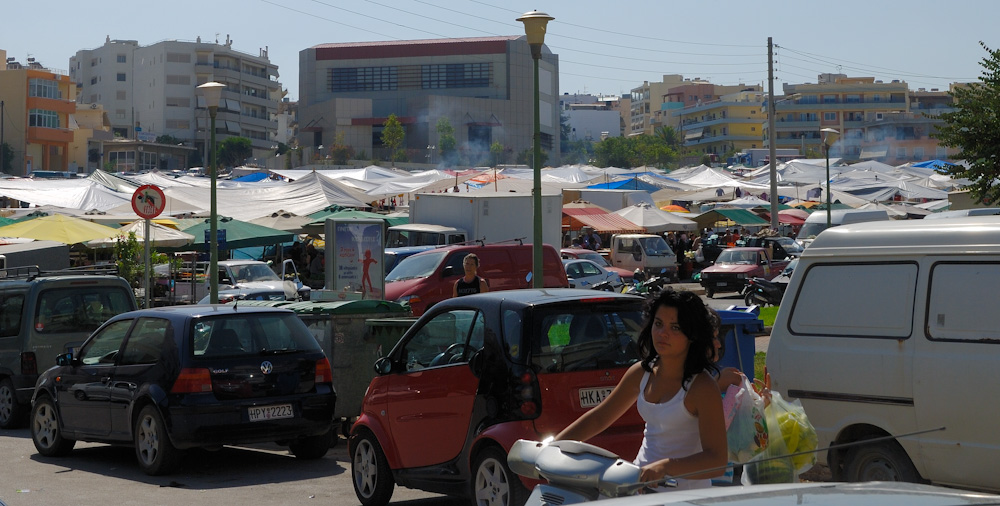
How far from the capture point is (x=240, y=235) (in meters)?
26.8

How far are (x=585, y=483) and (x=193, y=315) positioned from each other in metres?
7.21

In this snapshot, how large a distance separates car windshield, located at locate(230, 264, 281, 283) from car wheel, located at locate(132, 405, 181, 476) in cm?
1523

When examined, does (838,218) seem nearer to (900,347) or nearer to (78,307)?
(78,307)

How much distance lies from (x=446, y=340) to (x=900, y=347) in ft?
9.58

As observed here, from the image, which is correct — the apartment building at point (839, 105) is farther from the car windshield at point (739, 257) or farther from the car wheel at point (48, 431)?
the car wheel at point (48, 431)

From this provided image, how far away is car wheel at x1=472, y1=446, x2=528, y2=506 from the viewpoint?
6832mm

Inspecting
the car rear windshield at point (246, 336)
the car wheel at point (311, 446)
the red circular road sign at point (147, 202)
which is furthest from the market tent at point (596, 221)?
the car rear windshield at point (246, 336)

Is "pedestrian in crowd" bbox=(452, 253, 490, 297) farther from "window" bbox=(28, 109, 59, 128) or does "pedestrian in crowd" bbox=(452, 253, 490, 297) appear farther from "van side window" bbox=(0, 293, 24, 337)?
"window" bbox=(28, 109, 59, 128)

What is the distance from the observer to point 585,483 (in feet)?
11.9

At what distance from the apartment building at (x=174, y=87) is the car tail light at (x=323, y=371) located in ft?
439

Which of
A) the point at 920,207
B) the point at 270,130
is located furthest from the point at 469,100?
the point at 920,207

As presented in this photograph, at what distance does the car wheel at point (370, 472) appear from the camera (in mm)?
8156

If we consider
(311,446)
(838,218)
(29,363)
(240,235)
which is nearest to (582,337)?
(311,446)

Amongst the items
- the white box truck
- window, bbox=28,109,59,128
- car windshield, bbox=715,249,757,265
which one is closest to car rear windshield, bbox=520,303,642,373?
the white box truck
